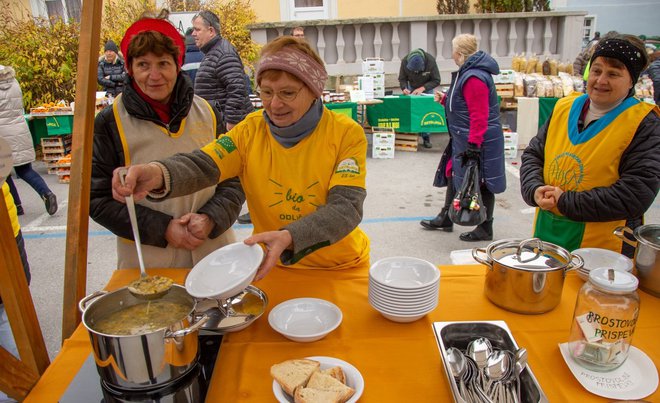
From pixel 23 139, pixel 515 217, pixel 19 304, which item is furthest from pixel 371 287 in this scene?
pixel 23 139

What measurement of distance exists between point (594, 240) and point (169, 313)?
1909 millimetres

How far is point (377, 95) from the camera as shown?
8258 mm

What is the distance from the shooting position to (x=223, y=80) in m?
4.43

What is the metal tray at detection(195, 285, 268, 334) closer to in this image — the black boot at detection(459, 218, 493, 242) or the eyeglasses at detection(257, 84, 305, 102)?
the eyeglasses at detection(257, 84, 305, 102)

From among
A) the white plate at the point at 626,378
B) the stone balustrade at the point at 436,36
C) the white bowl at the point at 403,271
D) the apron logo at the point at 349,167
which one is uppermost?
the stone balustrade at the point at 436,36

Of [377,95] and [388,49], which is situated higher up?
[388,49]

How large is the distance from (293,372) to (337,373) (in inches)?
4.5

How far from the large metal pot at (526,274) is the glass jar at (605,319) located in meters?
0.19

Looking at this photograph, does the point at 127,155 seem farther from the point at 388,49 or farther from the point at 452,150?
the point at 388,49

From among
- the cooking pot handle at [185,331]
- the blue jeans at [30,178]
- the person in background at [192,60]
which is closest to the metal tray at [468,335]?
the cooking pot handle at [185,331]

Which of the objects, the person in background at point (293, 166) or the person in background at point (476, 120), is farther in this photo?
the person in background at point (476, 120)

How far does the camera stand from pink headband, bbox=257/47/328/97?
165 cm

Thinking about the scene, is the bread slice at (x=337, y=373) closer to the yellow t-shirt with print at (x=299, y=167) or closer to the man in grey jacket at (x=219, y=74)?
the yellow t-shirt with print at (x=299, y=167)

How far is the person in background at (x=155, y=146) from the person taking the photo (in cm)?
201
